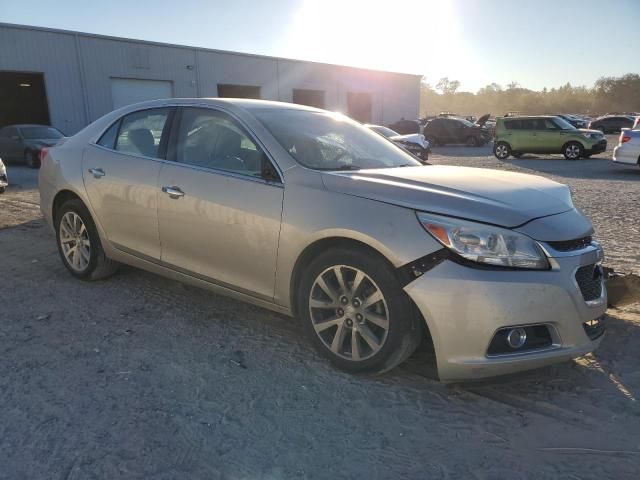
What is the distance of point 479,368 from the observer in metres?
2.62

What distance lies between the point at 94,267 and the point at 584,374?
4009 mm

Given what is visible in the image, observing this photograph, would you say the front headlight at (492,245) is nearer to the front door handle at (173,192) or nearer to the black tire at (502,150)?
the front door handle at (173,192)

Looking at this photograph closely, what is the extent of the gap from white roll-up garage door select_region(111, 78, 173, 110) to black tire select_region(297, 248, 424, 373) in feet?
84.8

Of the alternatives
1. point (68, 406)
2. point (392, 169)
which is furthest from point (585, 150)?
point (68, 406)

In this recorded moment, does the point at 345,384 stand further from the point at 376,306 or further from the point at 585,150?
the point at 585,150

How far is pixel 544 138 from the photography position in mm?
19469

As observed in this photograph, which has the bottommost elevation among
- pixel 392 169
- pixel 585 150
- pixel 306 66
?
pixel 585 150

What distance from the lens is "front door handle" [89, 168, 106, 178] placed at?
433 centimetres

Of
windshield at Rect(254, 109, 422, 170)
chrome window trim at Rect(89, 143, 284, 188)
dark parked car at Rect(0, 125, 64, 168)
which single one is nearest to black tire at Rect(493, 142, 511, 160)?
dark parked car at Rect(0, 125, 64, 168)

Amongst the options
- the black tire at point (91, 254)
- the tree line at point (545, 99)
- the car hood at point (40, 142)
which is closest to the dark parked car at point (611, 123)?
the car hood at point (40, 142)

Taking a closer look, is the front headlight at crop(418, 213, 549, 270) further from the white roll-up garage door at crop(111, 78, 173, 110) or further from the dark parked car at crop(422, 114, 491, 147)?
the dark parked car at crop(422, 114, 491, 147)

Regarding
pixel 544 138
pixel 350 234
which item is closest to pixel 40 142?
pixel 350 234

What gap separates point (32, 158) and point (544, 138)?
711 inches

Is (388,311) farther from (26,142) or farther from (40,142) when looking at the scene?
(26,142)
